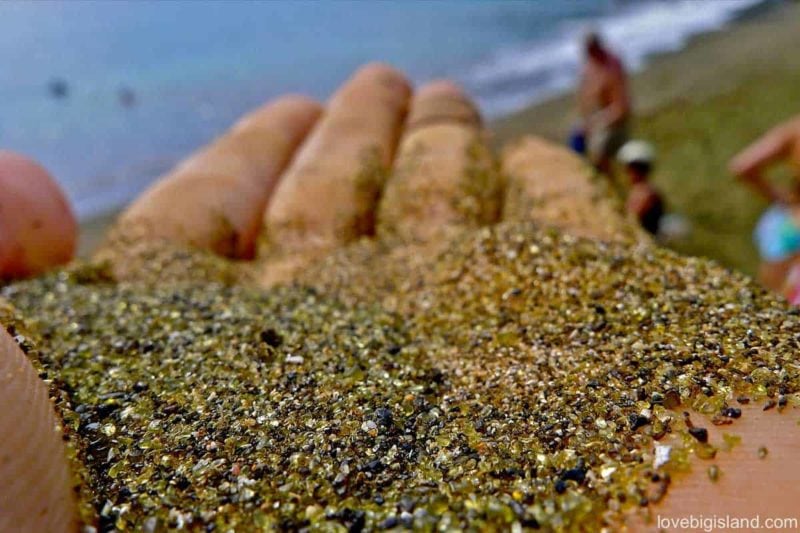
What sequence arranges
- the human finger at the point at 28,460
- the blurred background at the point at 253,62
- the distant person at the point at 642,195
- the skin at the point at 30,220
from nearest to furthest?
the human finger at the point at 28,460
the skin at the point at 30,220
the distant person at the point at 642,195
the blurred background at the point at 253,62

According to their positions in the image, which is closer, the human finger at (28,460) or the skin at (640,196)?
the human finger at (28,460)

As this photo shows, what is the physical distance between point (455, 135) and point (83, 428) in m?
4.60

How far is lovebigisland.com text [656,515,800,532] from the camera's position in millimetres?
1566

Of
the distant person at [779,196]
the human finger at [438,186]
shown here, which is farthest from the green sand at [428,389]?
the distant person at [779,196]

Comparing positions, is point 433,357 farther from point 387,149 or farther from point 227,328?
point 387,149

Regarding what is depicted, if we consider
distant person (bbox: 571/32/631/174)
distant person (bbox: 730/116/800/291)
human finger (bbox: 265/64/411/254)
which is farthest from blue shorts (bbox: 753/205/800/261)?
human finger (bbox: 265/64/411/254)

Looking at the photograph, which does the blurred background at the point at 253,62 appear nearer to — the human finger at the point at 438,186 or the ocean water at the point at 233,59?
the ocean water at the point at 233,59

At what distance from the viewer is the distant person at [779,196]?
410 cm

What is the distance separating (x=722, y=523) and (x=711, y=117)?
9274 millimetres

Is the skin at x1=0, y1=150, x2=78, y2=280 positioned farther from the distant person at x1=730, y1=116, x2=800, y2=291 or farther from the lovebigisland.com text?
the distant person at x1=730, y1=116, x2=800, y2=291

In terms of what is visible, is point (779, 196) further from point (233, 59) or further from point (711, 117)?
point (233, 59)

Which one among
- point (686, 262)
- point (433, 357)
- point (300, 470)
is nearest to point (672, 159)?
point (686, 262)

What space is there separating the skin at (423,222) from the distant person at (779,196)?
89 centimetres

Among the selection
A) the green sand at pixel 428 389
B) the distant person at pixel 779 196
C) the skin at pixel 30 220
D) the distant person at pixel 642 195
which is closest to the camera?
the green sand at pixel 428 389
